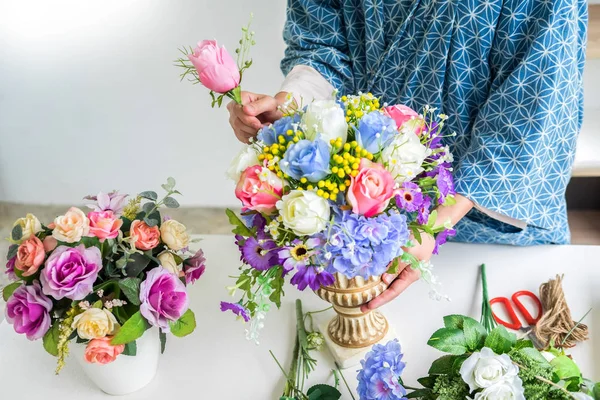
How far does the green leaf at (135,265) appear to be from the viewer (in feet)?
2.66

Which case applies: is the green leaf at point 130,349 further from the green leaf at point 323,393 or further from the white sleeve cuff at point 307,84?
the white sleeve cuff at point 307,84

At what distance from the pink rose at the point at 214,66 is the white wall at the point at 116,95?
4.70 feet

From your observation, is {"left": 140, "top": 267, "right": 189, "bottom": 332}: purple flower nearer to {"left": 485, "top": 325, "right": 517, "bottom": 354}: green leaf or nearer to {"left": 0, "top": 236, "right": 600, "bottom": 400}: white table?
{"left": 0, "top": 236, "right": 600, "bottom": 400}: white table

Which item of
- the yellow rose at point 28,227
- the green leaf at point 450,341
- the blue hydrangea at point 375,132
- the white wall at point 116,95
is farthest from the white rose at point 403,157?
the white wall at point 116,95

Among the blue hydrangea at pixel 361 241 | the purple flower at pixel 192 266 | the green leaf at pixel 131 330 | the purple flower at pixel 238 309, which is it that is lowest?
the green leaf at pixel 131 330

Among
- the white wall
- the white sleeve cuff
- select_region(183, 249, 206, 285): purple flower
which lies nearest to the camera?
select_region(183, 249, 206, 285): purple flower

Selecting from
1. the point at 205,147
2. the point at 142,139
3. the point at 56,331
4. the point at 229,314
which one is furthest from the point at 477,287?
the point at 142,139

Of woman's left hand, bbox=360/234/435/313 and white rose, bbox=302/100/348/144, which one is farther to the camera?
woman's left hand, bbox=360/234/435/313

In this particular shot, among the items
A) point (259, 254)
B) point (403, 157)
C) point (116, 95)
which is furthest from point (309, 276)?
point (116, 95)

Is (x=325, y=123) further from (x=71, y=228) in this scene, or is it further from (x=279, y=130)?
(x=71, y=228)

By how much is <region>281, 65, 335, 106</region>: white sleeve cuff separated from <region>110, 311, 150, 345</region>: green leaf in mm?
518

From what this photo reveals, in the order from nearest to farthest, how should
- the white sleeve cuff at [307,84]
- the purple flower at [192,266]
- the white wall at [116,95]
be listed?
1. the purple flower at [192,266]
2. the white sleeve cuff at [307,84]
3. the white wall at [116,95]

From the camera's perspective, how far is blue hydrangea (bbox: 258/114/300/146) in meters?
0.69

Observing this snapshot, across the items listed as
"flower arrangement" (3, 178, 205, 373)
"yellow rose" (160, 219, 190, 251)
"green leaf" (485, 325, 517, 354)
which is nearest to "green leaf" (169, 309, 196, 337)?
"flower arrangement" (3, 178, 205, 373)
